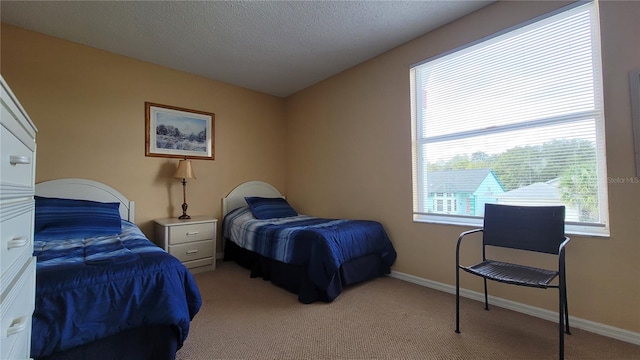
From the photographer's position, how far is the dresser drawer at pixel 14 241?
730 mm

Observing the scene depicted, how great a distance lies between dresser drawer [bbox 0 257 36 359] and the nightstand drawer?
2.05 m

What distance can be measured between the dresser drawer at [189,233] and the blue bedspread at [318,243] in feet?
1.11

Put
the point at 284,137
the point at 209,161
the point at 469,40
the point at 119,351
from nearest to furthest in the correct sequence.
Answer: the point at 119,351
the point at 469,40
the point at 209,161
the point at 284,137

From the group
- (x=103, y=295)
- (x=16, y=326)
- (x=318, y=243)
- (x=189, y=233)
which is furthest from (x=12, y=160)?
(x=189, y=233)

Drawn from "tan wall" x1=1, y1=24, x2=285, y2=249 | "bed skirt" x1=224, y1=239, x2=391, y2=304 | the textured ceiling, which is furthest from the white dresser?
"tan wall" x1=1, y1=24, x2=285, y2=249

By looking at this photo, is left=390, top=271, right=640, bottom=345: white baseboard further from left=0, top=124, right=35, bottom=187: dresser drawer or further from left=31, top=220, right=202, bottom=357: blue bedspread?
left=0, top=124, right=35, bottom=187: dresser drawer

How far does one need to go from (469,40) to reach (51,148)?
399cm

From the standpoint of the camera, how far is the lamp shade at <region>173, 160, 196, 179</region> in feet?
10.9

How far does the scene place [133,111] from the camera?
323 centimetres

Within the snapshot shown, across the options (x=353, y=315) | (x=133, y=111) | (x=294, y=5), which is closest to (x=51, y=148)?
(x=133, y=111)

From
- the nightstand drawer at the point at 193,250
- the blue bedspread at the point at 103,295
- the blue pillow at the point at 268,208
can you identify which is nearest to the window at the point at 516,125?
the blue pillow at the point at 268,208

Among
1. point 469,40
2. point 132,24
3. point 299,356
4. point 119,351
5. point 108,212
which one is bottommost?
point 299,356

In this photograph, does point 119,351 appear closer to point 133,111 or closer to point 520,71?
point 133,111

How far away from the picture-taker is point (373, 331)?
1.91m
